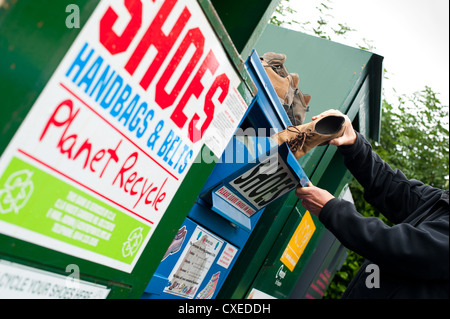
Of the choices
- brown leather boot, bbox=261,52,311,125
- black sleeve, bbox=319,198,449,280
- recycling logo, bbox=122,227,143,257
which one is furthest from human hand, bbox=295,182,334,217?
recycling logo, bbox=122,227,143,257

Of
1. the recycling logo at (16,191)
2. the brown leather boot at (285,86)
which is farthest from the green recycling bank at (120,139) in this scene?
the brown leather boot at (285,86)

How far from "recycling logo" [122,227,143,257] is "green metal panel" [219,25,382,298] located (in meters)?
1.55

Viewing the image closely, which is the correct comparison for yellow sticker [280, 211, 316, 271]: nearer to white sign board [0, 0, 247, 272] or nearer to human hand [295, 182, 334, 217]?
human hand [295, 182, 334, 217]

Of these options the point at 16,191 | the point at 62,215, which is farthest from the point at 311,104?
the point at 16,191

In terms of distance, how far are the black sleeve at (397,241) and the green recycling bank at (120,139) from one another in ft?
0.95

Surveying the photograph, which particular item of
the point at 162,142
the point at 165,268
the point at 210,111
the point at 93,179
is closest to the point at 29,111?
the point at 93,179

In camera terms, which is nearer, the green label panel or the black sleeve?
the green label panel

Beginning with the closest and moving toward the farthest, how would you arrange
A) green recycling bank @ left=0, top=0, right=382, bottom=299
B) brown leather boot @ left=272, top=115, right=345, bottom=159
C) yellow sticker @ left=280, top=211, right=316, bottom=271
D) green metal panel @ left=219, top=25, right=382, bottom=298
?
green recycling bank @ left=0, top=0, right=382, bottom=299
brown leather boot @ left=272, top=115, right=345, bottom=159
green metal panel @ left=219, top=25, right=382, bottom=298
yellow sticker @ left=280, top=211, right=316, bottom=271

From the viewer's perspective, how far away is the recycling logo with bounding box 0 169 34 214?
1.04 m

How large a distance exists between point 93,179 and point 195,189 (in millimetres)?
556

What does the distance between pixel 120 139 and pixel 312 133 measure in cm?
114

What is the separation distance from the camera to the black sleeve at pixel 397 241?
1.84 metres

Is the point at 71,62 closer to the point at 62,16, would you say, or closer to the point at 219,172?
the point at 62,16

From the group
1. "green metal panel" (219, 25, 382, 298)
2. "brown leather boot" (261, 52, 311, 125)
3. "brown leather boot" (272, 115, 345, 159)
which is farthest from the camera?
"green metal panel" (219, 25, 382, 298)
